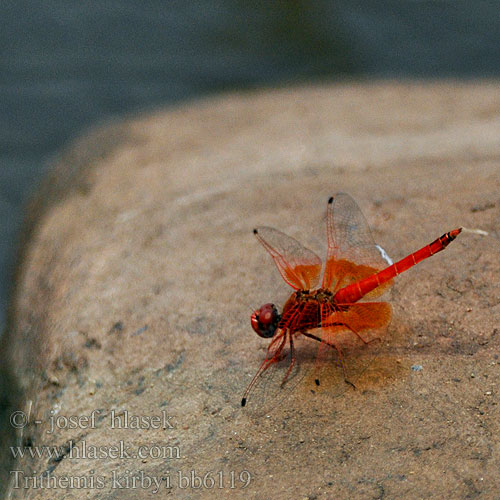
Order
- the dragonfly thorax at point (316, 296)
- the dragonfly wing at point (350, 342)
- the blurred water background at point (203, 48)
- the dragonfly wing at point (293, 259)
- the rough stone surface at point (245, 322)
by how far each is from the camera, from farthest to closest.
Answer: the blurred water background at point (203, 48) → the dragonfly wing at point (293, 259) → the dragonfly thorax at point (316, 296) → the dragonfly wing at point (350, 342) → the rough stone surface at point (245, 322)

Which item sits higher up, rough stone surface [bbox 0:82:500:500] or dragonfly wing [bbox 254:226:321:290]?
dragonfly wing [bbox 254:226:321:290]

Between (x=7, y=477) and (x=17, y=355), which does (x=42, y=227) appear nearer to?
(x=17, y=355)

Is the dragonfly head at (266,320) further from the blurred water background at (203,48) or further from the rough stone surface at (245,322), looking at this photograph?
the blurred water background at (203,48)

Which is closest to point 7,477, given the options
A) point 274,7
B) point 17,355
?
point 17,355

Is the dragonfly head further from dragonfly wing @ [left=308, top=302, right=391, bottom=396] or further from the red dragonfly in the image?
dragonfly wing @ [left=308, top=302, right=391, bottom=396]

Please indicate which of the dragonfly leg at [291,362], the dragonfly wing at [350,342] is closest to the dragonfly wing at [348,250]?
the dragonfly wing at [350,342]

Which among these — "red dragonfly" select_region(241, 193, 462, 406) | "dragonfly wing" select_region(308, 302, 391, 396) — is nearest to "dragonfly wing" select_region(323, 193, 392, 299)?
"red dragonfly" select_region(241, 193, 462, 406)
